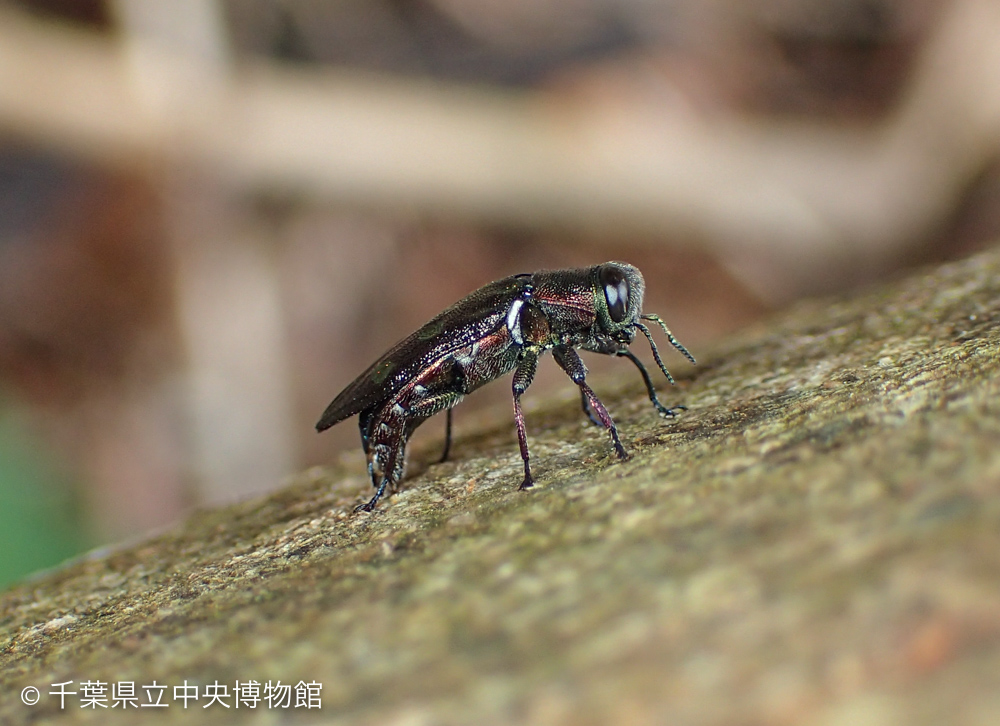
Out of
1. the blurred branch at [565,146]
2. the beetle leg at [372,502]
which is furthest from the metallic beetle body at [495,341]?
the blurred branch at [565,146]

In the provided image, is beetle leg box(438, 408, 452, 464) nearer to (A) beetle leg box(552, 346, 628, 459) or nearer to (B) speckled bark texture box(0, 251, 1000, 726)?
(B) speckled bark texture box(0, 251, 1000, 726)

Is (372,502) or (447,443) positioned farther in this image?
(447,443)

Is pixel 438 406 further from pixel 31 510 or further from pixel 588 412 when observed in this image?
pixel 31 510

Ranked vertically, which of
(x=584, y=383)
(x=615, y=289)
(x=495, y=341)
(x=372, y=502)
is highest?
(x=615, y=289)

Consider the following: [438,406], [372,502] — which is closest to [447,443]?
[438,406]

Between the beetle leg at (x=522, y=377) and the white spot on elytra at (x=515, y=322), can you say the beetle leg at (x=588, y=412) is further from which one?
the white spot on elytra at (x=515, y=322)

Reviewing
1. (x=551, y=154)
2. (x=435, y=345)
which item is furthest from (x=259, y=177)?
(x=435, y=345)
